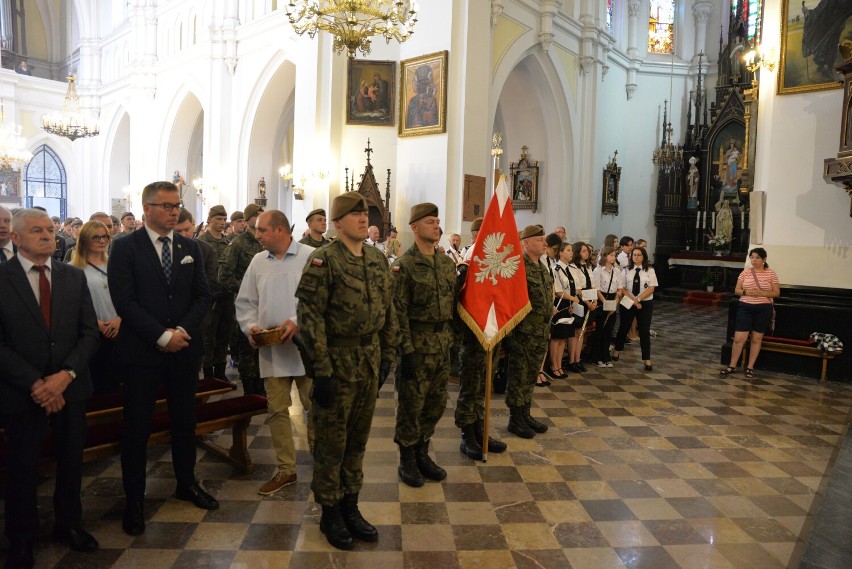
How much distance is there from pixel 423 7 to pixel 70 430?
1053cm

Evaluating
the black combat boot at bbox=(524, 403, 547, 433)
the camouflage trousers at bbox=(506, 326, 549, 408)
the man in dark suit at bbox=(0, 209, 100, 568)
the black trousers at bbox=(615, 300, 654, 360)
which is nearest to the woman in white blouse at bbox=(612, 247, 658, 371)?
the black trousers at bbox=(615, 300, 654, 360)

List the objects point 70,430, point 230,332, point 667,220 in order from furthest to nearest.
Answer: point 667,220, point 230,332, point 70,430

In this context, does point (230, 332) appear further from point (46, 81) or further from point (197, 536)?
point (46, 81)

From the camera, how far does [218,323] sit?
219 inches

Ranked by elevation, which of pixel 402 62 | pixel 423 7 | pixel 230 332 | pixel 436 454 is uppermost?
pixel 423 7

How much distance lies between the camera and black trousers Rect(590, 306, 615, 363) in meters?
7.48

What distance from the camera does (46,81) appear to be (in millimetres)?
23578

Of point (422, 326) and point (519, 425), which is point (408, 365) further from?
point (519, 425)

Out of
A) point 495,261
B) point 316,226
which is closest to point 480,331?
point 495,261

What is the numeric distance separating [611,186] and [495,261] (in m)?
13.8

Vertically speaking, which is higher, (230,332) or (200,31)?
(200,31)

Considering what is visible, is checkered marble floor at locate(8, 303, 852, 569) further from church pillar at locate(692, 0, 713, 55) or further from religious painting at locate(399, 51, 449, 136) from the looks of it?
church pillar at locate(692, 0, 713, 55)

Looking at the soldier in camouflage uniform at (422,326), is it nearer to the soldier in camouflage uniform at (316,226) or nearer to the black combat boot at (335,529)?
the black combat boot at (335,529)

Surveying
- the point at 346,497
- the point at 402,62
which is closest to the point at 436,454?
the point at 346,497
